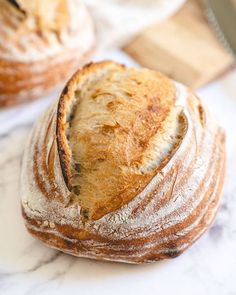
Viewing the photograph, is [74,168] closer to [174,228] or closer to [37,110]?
[174,228]

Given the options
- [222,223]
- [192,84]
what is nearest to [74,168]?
[222,223]

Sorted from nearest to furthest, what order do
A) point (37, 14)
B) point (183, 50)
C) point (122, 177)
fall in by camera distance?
point (122, 177)
point (37, 14)
point (183, 50)

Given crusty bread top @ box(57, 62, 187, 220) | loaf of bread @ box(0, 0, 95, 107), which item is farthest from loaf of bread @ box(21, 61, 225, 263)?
loaf of bread @ box(0, 0, 95, 107)

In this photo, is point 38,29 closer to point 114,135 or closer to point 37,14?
point 37,14

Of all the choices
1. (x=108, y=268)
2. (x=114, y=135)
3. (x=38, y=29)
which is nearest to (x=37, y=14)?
(x=38, y=29)

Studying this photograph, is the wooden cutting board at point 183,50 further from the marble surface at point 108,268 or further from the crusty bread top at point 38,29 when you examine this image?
the marble surface at point 108,268

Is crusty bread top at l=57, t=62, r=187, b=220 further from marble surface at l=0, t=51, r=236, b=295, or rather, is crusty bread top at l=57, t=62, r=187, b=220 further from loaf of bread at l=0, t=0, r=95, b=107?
loaf of bread at l=0, t=0, r=95, b=107

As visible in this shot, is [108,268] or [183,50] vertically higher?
[108,268]
